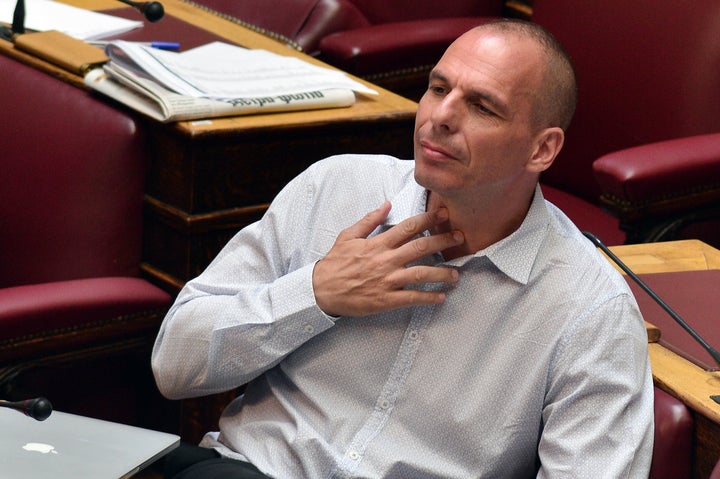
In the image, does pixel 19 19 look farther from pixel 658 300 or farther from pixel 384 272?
pixel 658 300

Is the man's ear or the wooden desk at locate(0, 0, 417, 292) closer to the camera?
the man's ear

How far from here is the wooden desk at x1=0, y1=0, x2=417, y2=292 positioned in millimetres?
2119

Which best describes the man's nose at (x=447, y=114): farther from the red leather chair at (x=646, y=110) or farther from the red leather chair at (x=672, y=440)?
the red leather chair at (x=646, y=110)

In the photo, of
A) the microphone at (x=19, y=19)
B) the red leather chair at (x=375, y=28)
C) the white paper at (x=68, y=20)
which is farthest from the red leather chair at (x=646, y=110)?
the microphone at (x=19, y=19)

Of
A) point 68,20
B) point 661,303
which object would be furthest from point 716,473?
point 68,20

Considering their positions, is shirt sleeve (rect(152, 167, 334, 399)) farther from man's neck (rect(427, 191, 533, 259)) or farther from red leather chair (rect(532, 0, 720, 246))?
red leather chair (rect(532, 0, 720, 246))

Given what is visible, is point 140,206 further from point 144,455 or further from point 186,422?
point 144,455

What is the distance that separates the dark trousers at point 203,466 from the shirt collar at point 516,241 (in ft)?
1.16

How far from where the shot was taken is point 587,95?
2535mm

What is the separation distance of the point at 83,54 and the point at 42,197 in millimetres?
337

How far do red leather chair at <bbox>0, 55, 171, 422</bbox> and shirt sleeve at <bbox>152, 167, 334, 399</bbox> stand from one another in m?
0.41

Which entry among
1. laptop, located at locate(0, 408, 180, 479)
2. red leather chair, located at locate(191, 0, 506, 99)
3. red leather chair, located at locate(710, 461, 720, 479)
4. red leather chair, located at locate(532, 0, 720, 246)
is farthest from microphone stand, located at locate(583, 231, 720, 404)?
red leather chair, located at locate(191, 0, 506, 99)

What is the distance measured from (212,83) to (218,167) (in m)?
0.18

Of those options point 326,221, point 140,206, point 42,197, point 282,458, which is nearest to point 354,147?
point 140,206
